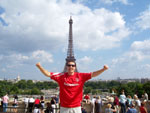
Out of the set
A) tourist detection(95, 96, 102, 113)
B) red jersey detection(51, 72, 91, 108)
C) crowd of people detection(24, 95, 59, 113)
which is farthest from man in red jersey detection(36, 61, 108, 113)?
tourist detection(95, 96, 102, 113)

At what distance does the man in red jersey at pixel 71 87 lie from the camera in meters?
3.39

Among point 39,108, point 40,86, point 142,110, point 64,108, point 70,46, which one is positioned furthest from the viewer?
point 40,86

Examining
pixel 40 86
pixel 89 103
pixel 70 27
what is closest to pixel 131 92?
pixel 70 27

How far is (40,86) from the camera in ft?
361

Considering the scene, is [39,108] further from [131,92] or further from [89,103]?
[131,92]

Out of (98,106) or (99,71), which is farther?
(98,106)

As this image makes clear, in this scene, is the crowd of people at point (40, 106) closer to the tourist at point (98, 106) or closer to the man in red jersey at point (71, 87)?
the tourist at point (98, 106)

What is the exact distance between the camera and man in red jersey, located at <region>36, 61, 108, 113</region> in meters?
3.39

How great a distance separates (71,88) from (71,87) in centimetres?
2

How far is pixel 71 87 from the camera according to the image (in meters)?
3.46

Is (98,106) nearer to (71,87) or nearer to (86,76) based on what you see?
(86,76)

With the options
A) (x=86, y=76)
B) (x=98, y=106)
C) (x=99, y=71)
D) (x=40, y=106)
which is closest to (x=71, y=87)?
(x=86, y=76)

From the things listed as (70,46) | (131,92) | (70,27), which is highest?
(70,27)

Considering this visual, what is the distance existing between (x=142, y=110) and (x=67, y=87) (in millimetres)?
5253
